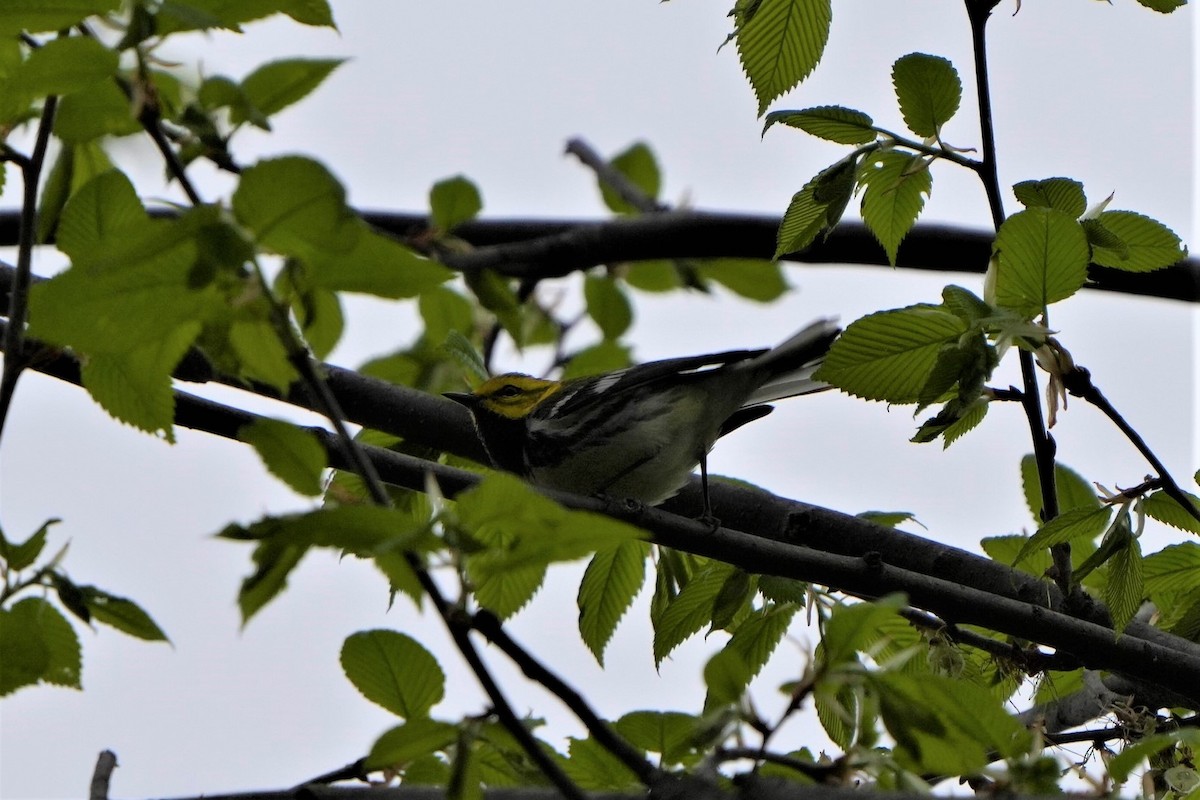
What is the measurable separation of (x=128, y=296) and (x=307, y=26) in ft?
1.70

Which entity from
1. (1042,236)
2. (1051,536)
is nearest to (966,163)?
(1042,236)

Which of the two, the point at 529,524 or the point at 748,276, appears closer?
the point at 529,524

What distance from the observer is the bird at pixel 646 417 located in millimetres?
4273

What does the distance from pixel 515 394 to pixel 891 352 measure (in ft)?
9.64

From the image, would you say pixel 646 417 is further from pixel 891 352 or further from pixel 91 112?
pixel 91 112

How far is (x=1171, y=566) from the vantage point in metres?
2.77

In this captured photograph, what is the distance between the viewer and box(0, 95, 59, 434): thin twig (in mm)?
1698

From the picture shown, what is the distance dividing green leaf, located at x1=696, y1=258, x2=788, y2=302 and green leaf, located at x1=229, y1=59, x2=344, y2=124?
9.69ft

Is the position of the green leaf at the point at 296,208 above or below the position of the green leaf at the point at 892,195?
below

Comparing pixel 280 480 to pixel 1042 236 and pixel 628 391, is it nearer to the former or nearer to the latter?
pixel 1042 236

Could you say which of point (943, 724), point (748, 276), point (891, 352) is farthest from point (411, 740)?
point (748, 276)

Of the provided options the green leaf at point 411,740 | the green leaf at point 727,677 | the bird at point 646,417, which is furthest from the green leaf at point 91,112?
the bird at point 646,417

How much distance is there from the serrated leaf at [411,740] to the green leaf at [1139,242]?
1.59 m

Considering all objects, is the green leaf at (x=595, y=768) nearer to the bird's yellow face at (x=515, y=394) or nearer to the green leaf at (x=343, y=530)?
the green leaf at (x=343, y=530)
